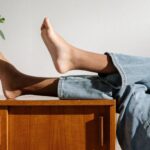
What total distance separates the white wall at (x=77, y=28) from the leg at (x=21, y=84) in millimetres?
628

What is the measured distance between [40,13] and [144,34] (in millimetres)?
465

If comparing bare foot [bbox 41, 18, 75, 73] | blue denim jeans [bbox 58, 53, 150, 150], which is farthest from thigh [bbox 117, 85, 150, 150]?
bare foot [bbox 41, 18, 75, 73]

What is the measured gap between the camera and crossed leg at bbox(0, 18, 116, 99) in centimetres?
75

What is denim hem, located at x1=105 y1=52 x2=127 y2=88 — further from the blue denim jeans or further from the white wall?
the white wall

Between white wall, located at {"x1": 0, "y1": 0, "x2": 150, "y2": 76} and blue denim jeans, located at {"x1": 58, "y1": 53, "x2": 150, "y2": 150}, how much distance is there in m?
0.69

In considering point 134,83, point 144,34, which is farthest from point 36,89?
point 144,34

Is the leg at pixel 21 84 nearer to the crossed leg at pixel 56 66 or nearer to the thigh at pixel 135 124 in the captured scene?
the crossed leg at pixel 56 66

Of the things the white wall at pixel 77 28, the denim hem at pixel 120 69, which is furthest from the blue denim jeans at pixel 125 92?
the white wall at pixel 77 28

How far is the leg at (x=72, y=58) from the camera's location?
748 mm

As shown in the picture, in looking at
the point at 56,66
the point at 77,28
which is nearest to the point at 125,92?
the point at 56,66

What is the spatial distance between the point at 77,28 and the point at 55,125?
0.80 metres

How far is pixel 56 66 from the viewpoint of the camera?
0.76 m

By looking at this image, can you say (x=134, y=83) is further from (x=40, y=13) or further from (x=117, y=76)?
(x=40, y=13)

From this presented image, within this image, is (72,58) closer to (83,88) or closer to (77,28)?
(83,88)
